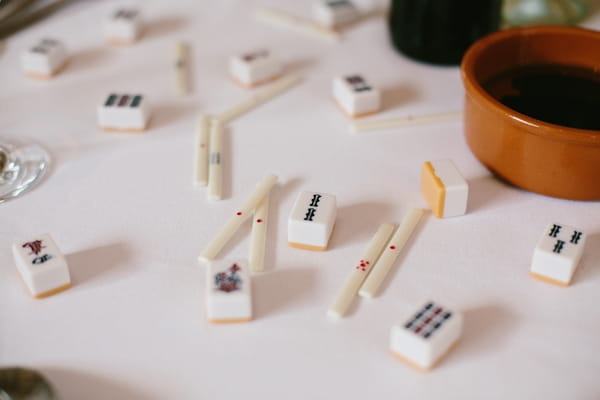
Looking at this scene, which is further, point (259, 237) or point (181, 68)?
point (181, 68)

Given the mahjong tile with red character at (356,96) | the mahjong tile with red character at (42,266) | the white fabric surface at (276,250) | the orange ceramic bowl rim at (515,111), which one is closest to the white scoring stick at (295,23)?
the white fabric surface at (276,250)

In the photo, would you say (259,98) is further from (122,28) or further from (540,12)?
(540,12)

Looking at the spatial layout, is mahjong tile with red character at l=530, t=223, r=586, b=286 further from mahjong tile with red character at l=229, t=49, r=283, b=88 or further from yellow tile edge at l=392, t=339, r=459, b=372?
mahjong tile with red character at l=229, t=49, r=283, b=88

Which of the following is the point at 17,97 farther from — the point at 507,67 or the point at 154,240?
the point at 507,67

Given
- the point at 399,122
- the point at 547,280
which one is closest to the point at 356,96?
the point at 399,122

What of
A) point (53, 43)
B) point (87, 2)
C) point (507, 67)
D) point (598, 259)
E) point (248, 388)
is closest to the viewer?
point (248, 388)

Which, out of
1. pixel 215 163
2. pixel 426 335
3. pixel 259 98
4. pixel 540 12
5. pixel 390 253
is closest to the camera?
pixel 426 335

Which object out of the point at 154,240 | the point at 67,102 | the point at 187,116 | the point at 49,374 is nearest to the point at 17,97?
the point at 67,102
